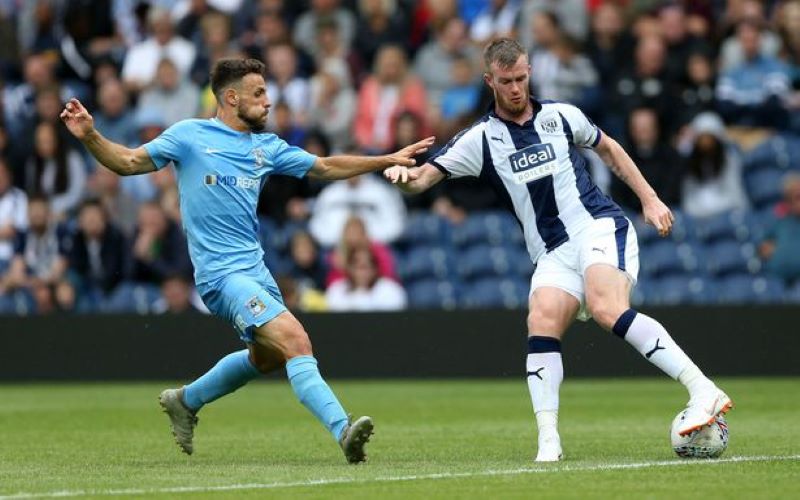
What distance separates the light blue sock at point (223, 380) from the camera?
33.2 ft

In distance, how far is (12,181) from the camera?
66.8 ft

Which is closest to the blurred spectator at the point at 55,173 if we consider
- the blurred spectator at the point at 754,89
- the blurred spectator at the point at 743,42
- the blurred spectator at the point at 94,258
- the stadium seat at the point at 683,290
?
the blurred spectator at the point at 94,258

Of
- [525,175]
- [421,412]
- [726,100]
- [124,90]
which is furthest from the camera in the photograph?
[124,90]

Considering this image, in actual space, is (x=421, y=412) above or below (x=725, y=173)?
below

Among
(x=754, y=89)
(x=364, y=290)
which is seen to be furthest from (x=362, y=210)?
(x=754, y=89)

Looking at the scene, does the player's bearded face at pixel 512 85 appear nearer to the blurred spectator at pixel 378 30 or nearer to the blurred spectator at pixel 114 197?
the blurred spectator at pixel 114 197

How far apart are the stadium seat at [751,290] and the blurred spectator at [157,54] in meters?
7.46

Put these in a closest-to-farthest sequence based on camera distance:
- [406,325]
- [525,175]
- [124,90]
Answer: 1. [525,175]
2. [406,325]
3. [124,90]

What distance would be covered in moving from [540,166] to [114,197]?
36.5 feet

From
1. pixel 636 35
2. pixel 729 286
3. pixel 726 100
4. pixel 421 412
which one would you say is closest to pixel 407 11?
pixel 636 35

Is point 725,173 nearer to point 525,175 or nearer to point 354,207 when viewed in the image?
point 354,207

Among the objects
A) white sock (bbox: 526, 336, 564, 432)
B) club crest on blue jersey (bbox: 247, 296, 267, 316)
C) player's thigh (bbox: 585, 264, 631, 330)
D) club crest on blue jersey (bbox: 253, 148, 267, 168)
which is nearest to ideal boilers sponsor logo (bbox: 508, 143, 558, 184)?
player's thigh (bbox: 585, 264, 631, 330)

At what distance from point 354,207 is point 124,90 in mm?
4030

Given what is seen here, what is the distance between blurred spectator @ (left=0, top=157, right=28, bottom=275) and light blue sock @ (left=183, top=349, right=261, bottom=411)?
9.68 metres
